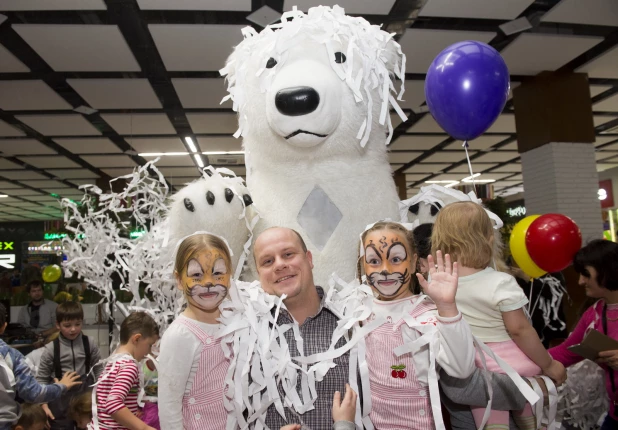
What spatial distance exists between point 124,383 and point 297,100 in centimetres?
107

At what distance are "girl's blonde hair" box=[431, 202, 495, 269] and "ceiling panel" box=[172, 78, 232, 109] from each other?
124 inches

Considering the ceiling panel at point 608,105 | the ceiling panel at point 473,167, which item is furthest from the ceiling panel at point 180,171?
the ceiling panel at point 608,105

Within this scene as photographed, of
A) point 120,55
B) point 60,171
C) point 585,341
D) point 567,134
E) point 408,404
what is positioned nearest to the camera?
point 408,404

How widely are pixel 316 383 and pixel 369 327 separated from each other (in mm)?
170

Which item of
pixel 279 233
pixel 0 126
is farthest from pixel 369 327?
pixel 0 126

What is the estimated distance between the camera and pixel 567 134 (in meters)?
4.52

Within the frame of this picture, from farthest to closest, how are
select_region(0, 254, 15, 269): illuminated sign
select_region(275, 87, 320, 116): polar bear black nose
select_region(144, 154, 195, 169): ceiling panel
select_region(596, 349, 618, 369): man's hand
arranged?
select_region(0, 254, 15, 269): illuminated sign, select_region(144, 154, 195, 169): ceiling panel, select_region(596, 349, 618, 369): man's hand, select_region(275, 87, 320, 116): polar bear black nose

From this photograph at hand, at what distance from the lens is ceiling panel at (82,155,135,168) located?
672 centimetres

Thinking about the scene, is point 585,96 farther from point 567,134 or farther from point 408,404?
point 408,404

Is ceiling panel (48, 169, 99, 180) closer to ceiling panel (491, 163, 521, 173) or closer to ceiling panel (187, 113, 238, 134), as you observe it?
ceiling panel (187, 113, 238, 134)

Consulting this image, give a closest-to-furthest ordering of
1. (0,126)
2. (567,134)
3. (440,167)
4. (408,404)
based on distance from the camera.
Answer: (408,404) < (567,134) < (0,126) < (440,167)

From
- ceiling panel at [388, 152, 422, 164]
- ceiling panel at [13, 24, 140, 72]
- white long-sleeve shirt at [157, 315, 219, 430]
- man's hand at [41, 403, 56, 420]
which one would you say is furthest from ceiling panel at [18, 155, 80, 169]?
white long-sleeve shirt at [157, 315, 219, 430]

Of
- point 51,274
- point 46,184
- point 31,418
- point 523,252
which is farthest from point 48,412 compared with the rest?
point 46,184

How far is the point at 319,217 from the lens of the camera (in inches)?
64.3
